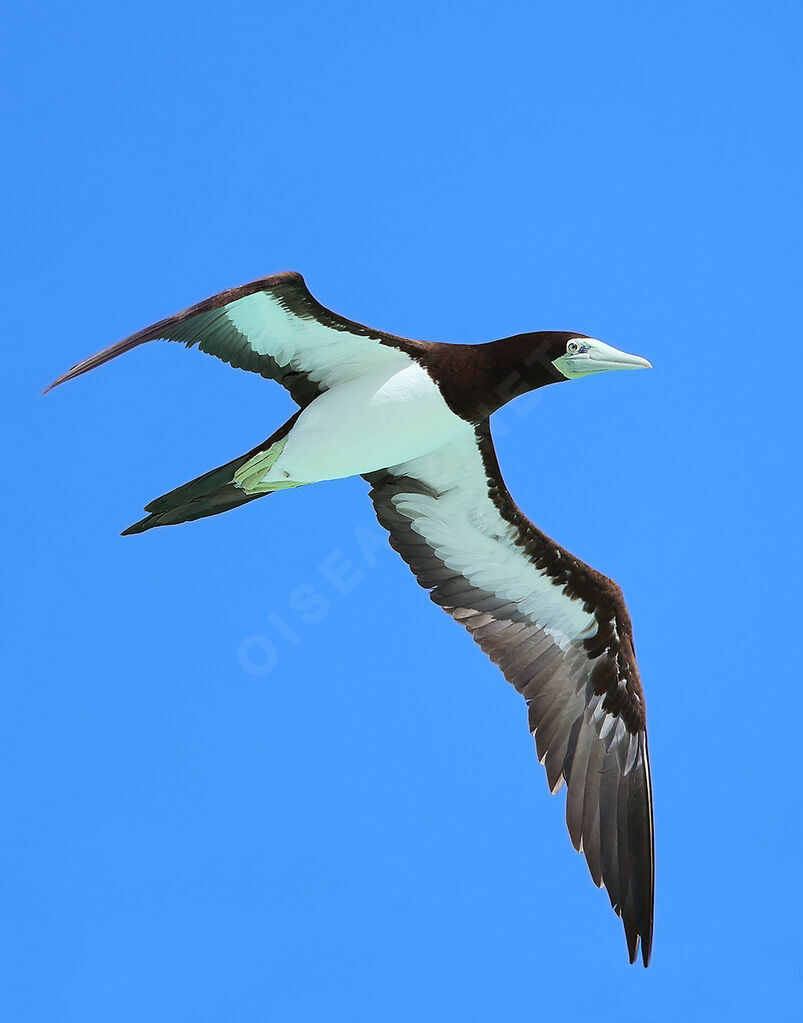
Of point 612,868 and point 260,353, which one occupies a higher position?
point 260,353

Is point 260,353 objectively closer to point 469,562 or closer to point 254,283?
point 254,283

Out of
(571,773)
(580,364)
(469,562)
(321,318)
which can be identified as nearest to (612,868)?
(571,773)

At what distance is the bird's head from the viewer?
9336 mm

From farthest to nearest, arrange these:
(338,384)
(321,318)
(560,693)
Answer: (560,693) → (338,384) → (321,318)

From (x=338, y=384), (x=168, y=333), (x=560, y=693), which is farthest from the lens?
(x=560, y=693)

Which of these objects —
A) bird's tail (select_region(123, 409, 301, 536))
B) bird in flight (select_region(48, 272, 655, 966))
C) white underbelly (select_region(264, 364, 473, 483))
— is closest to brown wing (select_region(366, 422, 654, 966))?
bird in flight (select_region(48, 272, 655, 966))

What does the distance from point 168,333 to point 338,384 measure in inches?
69.7

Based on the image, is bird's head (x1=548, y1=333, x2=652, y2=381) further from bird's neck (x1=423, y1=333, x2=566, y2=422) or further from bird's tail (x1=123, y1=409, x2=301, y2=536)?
bird's tail (x1=123, y1=409, x2=301, y2=536)

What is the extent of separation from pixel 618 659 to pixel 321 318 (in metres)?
3.52

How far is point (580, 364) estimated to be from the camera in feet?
30.8

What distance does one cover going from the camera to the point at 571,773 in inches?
396

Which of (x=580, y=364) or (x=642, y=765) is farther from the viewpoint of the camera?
(x=642, y=765)

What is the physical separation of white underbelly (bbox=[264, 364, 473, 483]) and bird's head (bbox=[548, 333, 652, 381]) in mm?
760

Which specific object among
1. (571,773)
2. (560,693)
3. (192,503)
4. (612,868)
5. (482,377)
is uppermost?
(482,377)
